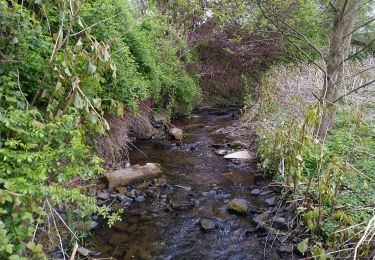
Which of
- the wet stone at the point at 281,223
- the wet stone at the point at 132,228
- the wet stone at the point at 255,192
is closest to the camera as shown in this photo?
the wet stone at the point at 281,223

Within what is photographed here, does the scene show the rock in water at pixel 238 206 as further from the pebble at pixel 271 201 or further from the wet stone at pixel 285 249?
the wet stone at pixel 285 249

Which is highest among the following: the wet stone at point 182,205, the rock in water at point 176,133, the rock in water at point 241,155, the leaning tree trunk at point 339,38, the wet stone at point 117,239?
the leaning tree trunk at point 339,38

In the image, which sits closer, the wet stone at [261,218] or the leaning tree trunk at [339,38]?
the wet stone at [261,218]

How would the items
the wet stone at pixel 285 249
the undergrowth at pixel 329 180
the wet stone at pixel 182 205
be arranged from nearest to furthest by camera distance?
the undergrowth at pixel 329 180 → the wet stone at pixel 285 249 → the wet stone at pixel 182 205

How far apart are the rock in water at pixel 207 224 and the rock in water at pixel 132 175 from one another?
1.54 metres

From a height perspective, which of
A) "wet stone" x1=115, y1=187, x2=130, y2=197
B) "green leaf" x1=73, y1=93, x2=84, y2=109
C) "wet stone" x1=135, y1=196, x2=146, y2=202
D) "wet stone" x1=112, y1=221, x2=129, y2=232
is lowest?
"wet stone" x1=112, y1=221, x2=129, y2=232

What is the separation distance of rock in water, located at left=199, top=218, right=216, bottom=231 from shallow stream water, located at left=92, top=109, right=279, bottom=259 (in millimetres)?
45

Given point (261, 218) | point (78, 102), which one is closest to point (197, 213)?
point (261, 218)

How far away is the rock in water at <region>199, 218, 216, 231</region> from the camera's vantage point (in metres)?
3.95

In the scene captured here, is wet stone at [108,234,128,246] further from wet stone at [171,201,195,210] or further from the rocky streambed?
wet stone at [171,201,195,210]

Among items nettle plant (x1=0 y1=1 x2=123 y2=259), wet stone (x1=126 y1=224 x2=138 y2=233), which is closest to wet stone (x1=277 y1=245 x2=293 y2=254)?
wet stone (x1=126 y1=224 x2=138 y2=233)

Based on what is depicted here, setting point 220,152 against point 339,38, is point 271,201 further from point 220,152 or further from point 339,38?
point 339,38

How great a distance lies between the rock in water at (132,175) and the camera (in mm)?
4937

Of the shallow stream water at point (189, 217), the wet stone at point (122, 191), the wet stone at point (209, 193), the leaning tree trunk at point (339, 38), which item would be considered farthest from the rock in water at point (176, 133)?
the leaning tree trunk at point (339, 38)
